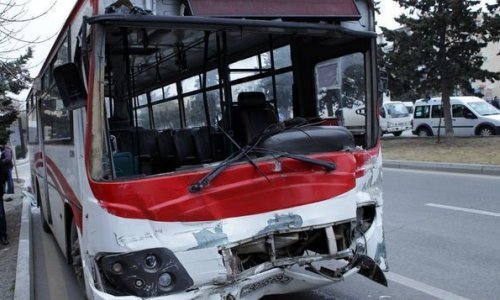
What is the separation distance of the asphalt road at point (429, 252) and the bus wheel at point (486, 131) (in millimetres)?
11868

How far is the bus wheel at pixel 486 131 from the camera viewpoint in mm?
21844

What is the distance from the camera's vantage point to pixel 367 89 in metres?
4.74

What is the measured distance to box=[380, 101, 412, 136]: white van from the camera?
29.0m

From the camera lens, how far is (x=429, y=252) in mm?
6312

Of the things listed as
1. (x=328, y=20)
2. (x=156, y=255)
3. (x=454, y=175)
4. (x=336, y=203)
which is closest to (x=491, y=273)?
(x=336, y=203)

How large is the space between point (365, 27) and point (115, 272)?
2895mm

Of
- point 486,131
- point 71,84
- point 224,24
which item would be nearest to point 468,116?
point 486,131

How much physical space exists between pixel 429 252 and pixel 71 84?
473 centimetres

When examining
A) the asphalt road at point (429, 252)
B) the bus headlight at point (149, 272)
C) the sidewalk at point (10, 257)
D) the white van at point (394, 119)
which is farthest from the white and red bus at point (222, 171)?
the white van at point (394, 119)

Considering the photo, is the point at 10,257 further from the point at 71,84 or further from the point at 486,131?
the point at 486,131

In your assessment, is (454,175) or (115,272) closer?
(115,272)

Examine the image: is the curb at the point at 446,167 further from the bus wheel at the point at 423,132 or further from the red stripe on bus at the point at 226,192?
the red stripe on bus at the point at 226,192

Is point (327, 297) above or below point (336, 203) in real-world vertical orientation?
below

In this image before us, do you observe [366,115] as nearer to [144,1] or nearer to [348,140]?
[348,140]
